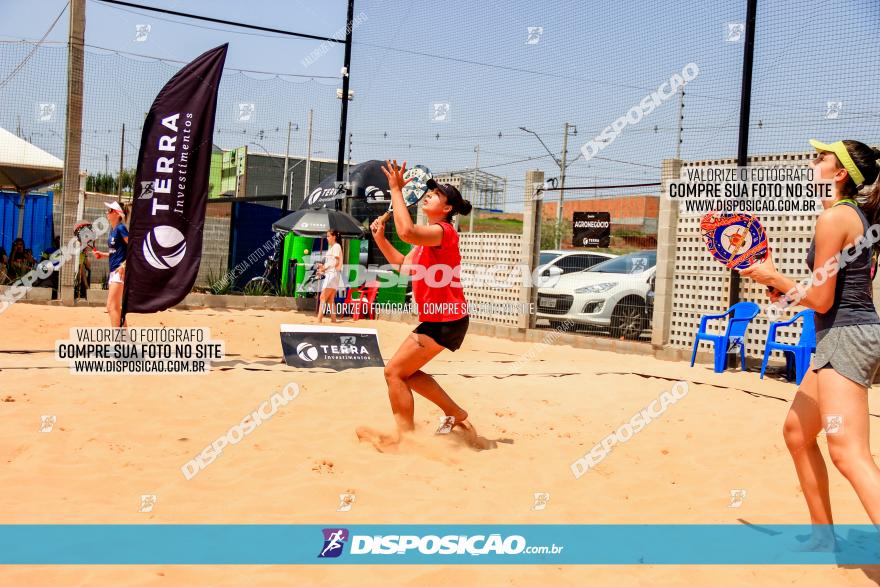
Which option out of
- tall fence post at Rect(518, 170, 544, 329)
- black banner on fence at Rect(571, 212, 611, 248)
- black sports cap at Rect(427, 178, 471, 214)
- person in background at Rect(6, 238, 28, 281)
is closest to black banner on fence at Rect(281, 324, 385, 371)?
black sports cap at Rect(427, 178, 471, 214)

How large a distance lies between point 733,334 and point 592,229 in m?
3.17

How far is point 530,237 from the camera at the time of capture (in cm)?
1324

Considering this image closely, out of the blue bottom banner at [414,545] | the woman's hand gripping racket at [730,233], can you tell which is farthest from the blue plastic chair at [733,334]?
the blue bottom banner at [414,545]

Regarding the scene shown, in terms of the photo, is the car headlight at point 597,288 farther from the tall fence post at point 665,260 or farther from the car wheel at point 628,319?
the tall fence post at point 665,260

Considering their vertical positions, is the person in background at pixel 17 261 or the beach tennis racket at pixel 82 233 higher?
the beach tennis racket at pixel 82 233

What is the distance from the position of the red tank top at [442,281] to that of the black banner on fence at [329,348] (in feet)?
10.7

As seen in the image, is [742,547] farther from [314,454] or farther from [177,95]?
[177,95]

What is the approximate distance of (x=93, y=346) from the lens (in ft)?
27.2

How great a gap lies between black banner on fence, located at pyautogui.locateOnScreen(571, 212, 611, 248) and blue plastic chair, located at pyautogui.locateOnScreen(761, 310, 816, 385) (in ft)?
10.8

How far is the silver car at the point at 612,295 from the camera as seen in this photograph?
38.1 feet

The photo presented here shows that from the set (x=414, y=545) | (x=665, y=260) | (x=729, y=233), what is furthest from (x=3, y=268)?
(x=414, y=545)

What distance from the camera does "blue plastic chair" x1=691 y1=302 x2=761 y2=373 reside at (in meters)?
9.38
